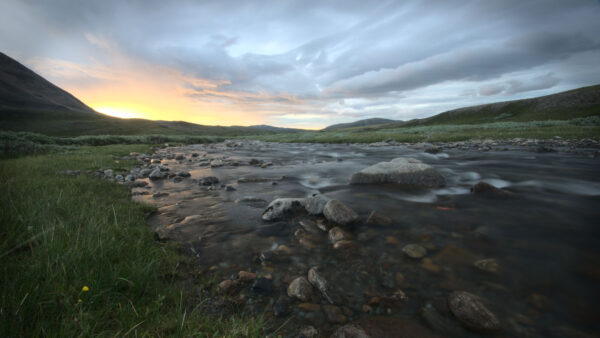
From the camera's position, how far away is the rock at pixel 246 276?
272 centimetres

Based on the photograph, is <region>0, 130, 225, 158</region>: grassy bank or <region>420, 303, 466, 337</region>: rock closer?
<region>420, 303, 466, 337</region>: rock

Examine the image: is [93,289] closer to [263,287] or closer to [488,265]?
[263,287]

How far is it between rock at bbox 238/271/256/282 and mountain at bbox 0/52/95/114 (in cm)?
16558

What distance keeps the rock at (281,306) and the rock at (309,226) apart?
154 centimetres

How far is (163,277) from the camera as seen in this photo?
2.59 meters

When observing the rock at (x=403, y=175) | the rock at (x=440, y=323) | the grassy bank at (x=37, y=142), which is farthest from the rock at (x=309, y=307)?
the grassy bank at (x=37, y=142)

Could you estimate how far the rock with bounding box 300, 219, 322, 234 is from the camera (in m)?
3.93

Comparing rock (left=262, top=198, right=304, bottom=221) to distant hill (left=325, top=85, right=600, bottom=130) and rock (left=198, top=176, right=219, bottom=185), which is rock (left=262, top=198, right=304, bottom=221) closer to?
rock (left=198, top=176, right=219, bottom=185)

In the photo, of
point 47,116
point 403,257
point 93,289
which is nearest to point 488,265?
point 403,257

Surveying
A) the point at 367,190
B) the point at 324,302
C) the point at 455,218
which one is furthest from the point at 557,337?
the point at 367,190

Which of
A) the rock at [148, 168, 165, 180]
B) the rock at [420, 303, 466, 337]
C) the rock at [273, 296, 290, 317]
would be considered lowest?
the rock at [420, 303, 466, 337]

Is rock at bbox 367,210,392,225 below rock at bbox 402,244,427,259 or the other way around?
the other way around

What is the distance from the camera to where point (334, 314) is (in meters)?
2.24

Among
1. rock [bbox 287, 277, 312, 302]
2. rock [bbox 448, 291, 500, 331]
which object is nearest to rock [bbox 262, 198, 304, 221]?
rock [bbox 287, 277, 312, 302]
